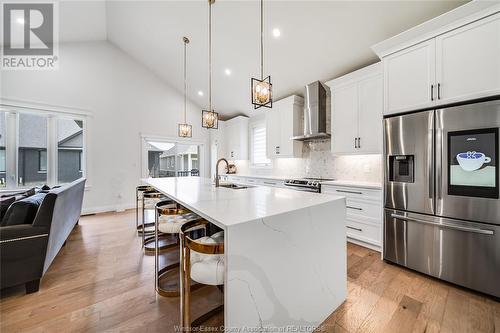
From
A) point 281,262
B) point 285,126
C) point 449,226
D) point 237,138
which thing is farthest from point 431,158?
point 237,138

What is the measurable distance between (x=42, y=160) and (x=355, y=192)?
19.8 feet

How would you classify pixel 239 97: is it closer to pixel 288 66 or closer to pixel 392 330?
pixel 288 66

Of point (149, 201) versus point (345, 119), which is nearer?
A: point (149, 201)

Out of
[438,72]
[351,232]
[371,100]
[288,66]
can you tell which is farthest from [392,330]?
[288,66]

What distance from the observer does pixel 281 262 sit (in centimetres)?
120

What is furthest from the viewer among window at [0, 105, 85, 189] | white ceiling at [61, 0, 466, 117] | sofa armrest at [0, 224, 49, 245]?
window at [0, 105, 85, 189]

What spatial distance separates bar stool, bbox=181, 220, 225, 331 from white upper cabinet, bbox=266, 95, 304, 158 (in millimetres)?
3181

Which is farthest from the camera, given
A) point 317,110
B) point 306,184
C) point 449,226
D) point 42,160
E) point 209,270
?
point 42,160

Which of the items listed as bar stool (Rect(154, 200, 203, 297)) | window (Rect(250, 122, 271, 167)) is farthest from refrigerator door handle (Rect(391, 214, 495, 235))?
window (Rect(250, 122, 271, 167))

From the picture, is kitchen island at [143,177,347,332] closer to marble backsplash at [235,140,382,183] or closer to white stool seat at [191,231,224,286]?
white stool seat at [191,231,224,286]

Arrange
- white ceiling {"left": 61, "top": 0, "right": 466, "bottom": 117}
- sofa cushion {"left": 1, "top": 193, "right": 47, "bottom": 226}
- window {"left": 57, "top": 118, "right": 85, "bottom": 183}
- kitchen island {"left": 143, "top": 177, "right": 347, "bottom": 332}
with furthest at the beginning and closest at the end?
window {"left": 57, "top": 118, "right": 85, "bottom": 183} < white ceiling {"left": 61, "top": 0, "right": 466, "bottom": 117} < sofa cushion {"left": 1, "top": 193, "right": 47, "bottom": 226} < kitchen island {"left": 143, "top": 177, "right": 347, "bottom": 332}

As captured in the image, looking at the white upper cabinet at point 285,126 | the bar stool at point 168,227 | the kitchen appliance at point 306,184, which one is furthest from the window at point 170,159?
the bar stool at point 168,227

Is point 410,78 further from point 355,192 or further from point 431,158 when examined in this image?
point 355,192

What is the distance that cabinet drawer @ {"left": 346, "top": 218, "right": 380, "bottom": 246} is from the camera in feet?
8.79
